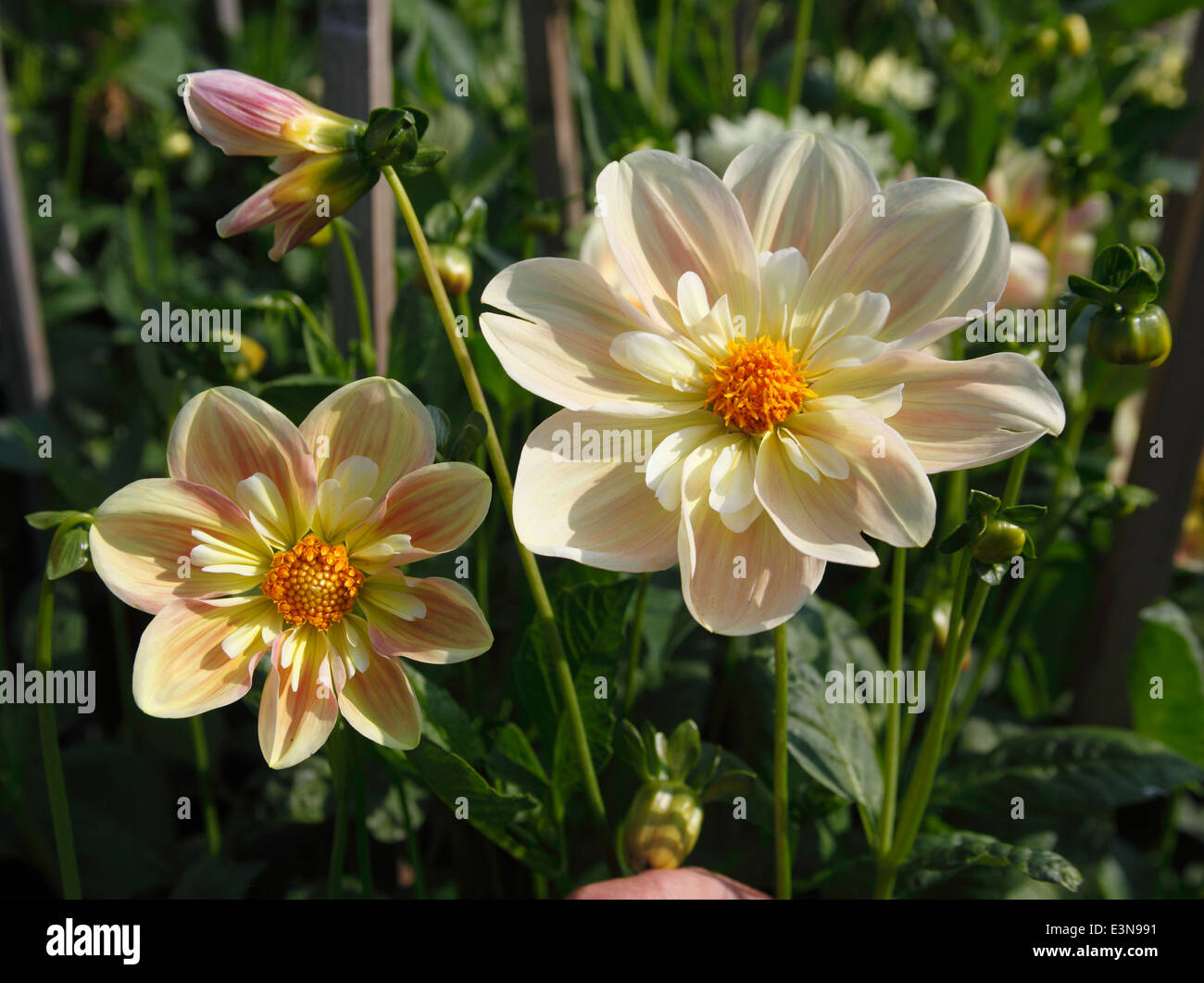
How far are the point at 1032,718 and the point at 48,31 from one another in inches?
84.9

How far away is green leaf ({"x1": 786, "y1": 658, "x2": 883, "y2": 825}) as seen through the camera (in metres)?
0.72

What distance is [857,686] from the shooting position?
0.82 metres

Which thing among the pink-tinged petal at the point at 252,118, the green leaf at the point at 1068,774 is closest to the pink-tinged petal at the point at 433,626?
the pink-tinged petal at the point at 252,118

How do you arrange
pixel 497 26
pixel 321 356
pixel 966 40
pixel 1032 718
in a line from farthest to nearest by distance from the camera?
pixel 497 26 → pixel 966 40 → pixel 1032 718 → pixel 321 356

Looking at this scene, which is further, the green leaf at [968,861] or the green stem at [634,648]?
the green stem at [634,648]

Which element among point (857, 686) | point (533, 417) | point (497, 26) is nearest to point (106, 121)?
point (497, 26)

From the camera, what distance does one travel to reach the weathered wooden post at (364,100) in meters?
0.82

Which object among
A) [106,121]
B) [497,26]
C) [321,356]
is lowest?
[321,356]

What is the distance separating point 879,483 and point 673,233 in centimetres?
18

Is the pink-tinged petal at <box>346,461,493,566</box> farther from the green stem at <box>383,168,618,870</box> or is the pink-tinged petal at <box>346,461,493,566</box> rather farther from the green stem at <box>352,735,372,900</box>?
the green stem at <box>352,735,372,900</box>

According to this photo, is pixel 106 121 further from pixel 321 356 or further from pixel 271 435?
pixel 271 435

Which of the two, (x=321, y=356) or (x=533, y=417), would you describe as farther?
(x=533, y=417)

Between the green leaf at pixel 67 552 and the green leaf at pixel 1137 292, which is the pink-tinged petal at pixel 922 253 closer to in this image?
the green leaf at pixel 1137 292

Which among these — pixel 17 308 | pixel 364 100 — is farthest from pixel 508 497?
pixel 17 308
